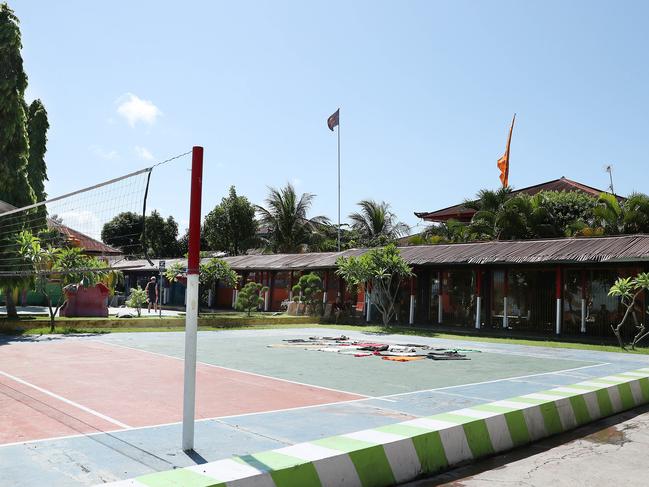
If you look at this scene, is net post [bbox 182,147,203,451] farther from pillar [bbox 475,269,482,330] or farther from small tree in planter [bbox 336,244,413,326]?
pillar [bbox 475,269,482,330]

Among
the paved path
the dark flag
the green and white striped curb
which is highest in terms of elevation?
the dark flag

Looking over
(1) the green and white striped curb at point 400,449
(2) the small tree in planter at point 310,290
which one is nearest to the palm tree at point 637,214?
(2) the small tree in planter at point 310,290

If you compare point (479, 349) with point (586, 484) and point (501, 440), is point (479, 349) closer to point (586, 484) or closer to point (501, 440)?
point (501, 440)

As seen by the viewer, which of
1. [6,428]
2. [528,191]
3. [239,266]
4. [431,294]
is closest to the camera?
[6,428]

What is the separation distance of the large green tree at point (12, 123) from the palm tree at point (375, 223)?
2573 centimetres

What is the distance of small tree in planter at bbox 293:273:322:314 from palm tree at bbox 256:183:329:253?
518 inches

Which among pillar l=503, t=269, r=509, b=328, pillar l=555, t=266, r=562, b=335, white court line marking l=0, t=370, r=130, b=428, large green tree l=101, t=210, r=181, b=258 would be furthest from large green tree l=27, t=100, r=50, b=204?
large green tree l=101, t=210, r=181, b=258

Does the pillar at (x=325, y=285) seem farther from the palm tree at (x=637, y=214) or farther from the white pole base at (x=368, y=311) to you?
the palm tree at (x=637, y=214)

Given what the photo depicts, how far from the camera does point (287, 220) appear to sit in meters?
42.1

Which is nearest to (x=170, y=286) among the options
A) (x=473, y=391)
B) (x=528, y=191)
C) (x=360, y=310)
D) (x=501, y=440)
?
(x=360, y=310)

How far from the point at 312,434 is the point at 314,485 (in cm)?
180

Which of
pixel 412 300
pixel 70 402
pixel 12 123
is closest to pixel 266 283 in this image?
pixel 412 300

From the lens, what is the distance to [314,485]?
4547mm

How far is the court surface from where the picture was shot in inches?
214
